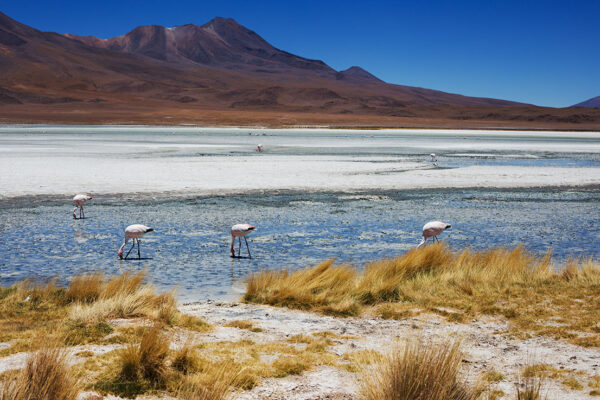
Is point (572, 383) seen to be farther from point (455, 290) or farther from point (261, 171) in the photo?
point (261, 171)

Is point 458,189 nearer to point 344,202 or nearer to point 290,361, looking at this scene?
point 344,202

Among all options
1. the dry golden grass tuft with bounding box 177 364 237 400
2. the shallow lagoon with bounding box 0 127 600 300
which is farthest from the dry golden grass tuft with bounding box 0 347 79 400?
the shallow lagoon with bounding box 0 127 600 300

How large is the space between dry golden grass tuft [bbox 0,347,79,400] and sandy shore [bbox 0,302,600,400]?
375 mm

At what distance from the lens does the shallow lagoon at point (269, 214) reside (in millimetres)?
9156

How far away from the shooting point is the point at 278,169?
22.1 m

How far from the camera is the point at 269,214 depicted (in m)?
13.0

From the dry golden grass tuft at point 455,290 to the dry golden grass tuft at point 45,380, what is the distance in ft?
11.0

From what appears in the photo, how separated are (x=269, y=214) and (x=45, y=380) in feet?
30.3

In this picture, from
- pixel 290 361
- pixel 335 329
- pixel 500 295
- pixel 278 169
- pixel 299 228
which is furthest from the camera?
pixel 278 169

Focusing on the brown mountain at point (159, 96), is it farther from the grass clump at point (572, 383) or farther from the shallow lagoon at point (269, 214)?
the grass clump at point (572, 383)

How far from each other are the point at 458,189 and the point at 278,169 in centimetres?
690

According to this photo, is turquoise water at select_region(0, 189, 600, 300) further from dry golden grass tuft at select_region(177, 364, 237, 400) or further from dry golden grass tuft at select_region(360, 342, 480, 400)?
dry golden grass tuft at select_region(360, 342, 480, 400)

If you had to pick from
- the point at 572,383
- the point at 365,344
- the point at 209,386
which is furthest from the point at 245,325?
the point at 572,383

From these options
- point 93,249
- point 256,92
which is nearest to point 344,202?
point 93,249
